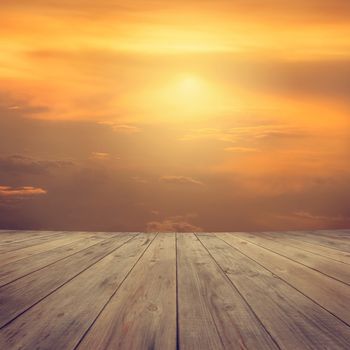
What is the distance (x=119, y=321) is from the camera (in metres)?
0.99

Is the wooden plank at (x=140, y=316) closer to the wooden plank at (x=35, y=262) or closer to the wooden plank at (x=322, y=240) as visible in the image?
the wooden plank at (x=35, y=262)

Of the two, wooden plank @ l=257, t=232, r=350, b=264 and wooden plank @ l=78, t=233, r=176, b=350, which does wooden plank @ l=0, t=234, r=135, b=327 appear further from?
wooden plank @ l=257, t=232, r=350, b=264

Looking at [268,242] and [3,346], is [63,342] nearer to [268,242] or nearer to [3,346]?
[3,346]

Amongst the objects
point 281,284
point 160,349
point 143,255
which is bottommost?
point 160,349

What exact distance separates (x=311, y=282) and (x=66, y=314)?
3.09ft

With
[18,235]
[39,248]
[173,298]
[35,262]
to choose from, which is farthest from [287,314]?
[18,235]

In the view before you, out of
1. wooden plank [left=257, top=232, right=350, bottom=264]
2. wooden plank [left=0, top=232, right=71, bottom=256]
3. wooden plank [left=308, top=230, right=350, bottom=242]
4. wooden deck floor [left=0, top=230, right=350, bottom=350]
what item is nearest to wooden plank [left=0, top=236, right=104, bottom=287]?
wooden deck floor [left=0, top=230, right=350, bottom=350]

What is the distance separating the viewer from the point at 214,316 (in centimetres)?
104

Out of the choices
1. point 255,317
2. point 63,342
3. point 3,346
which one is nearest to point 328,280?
point 255,317

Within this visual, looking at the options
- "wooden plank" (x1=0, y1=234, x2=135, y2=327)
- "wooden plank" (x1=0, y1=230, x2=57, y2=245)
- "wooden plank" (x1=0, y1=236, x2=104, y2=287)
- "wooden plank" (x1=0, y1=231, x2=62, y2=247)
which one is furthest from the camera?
"wooden plank" (x1=0, y1=230, x2=57, y2=245)

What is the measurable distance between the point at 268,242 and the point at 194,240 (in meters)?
0.55

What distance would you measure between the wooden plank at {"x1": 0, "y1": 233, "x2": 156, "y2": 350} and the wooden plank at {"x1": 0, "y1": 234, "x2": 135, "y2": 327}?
4cm

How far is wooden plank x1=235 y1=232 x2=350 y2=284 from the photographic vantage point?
163 cm

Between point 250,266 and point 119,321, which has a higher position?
point 250,266
